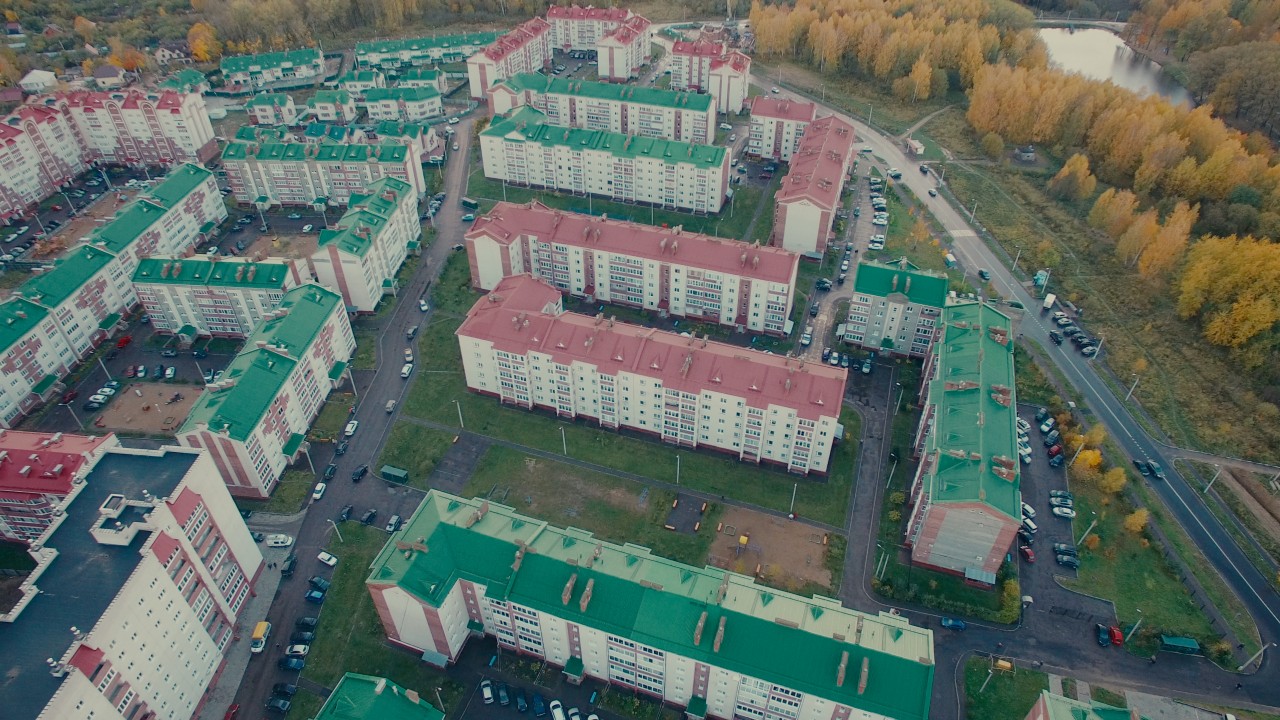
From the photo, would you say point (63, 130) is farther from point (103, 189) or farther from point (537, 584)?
point (537, 584)

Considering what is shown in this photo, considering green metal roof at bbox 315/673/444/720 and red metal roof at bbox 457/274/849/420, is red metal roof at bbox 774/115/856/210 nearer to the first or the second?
red metal roof at bbox 457/274/849/420

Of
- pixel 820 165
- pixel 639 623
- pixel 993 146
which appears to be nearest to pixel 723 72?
pixel 820 165

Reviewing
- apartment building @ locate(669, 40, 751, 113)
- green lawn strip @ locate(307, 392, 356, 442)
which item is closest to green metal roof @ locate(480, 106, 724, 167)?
apartment building @ locate(669, 40, 751, 113)

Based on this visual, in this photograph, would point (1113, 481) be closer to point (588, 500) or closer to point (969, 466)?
point (969, 466)

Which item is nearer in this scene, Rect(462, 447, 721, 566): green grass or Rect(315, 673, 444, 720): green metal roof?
Rect(315, 673, 444, 720): green metal roof

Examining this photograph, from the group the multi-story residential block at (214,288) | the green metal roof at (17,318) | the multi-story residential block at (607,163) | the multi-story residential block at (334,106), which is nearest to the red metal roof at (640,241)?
the multi-story residential block at (607,163)

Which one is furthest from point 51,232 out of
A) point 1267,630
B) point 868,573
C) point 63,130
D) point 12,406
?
point 1267,630

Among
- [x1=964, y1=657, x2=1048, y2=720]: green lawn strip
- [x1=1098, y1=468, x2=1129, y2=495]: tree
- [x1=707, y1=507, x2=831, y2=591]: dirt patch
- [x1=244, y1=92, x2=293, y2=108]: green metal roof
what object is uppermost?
[x1=244, y1=92, x2=293, y2=108]: green metal roof
